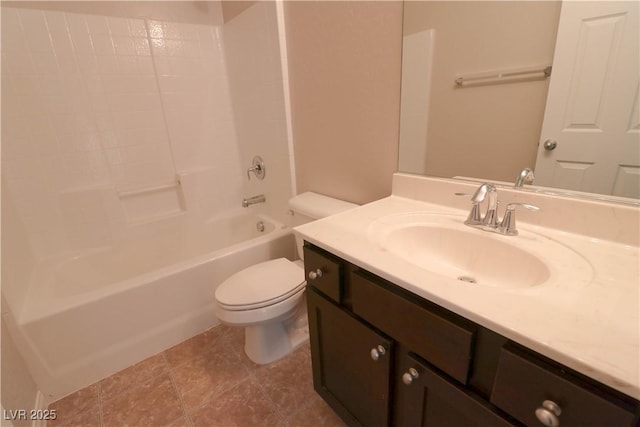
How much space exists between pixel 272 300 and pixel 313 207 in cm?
51

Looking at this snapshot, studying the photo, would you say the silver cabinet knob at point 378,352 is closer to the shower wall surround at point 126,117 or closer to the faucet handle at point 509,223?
the faucet handle at point 509,223

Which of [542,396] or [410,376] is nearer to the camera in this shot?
[542,396]

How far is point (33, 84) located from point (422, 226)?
2.23 meters

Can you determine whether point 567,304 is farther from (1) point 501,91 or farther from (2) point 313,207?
(2) point 313,207

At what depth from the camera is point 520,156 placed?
2.95 ft

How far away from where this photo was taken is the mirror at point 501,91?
75cm

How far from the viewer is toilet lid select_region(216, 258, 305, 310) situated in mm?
1287

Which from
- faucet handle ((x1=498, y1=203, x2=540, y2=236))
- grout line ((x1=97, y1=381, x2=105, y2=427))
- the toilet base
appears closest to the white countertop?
faucet handle ((x1=498, y1=203, x2=540, y2=236))

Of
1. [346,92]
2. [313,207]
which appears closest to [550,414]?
[313,207]

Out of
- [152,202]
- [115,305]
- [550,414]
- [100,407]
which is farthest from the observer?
[152,202]

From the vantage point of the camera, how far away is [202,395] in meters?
1.33

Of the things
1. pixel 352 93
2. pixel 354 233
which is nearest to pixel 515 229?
pixel 354 233

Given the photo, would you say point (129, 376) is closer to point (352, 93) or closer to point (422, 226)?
point (422, 226)

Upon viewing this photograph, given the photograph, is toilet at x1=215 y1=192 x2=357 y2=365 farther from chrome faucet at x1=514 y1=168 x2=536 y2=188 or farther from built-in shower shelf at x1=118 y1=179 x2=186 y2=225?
built-in shower shelf at x1=118 y1=179 x2=186 y2=225
